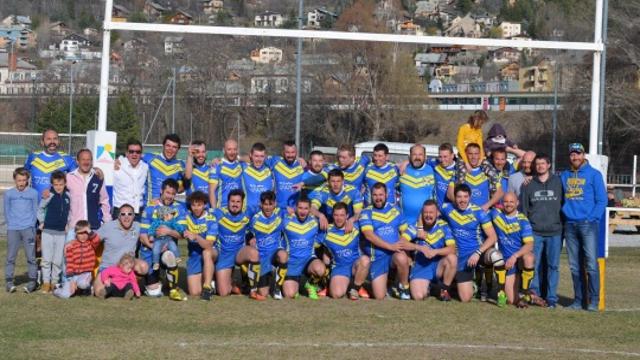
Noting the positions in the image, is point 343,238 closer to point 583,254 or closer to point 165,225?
point 165,225

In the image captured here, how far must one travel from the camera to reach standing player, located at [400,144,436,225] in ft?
37.7

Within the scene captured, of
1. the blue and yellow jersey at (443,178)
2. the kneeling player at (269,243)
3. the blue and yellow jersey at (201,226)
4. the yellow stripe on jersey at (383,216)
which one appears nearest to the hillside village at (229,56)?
the blue and yellow jersey at (443,178)

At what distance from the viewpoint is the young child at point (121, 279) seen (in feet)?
34.6

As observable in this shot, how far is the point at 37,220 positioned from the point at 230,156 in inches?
89.0

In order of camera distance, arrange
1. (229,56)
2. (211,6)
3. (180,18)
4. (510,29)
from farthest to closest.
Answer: (510,29)
(211,6)
(229,56)
(180,18)

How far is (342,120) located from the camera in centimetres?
4297

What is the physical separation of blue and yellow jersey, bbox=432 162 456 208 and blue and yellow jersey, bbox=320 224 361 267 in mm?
1154

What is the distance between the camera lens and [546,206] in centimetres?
1094

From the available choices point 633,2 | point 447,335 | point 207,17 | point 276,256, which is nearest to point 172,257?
point 276,256

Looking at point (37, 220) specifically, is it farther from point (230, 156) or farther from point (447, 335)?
point (447, 335)

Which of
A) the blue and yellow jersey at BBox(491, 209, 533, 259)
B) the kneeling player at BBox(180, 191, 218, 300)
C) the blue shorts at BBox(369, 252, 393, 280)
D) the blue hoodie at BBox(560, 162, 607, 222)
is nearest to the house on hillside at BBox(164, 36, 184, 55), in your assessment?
the kneeling player at BBox(180, 191, 218, 300)

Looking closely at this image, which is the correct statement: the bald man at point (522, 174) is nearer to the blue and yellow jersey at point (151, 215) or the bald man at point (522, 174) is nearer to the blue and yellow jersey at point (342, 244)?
the blue and yellow jersey at point (342, 244)

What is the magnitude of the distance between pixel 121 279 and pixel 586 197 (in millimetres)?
5073

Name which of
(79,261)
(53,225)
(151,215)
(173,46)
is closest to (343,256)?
(151,215)
